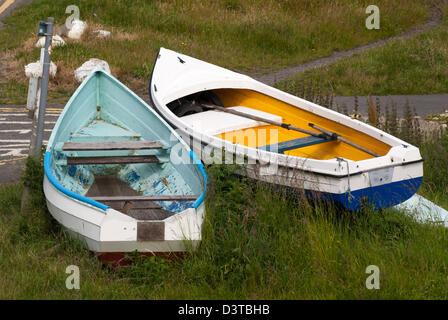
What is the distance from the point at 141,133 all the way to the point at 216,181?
2.26m

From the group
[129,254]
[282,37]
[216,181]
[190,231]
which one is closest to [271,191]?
[216,181]

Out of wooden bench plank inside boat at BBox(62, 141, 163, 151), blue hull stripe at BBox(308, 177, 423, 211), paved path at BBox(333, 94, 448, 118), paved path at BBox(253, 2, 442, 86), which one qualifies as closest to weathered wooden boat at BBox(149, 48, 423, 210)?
blue hull stripe at BBox(308, 177, 423, 211)

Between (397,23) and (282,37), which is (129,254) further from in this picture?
(397,23)

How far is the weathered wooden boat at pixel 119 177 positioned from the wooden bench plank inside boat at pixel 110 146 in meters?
0.01

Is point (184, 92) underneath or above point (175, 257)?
above

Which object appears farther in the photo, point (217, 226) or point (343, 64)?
point (343, 64)

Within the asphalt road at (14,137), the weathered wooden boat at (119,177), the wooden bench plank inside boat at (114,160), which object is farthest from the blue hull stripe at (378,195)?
the asphalt road at (14,137)

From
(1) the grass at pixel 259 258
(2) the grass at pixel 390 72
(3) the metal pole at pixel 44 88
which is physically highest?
(2) the grass at pixel 390 72

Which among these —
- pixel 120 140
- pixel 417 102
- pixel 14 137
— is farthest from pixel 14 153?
pixel 417 102

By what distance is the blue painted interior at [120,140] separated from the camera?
21.1 feet

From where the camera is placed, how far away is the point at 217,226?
18.2 feet

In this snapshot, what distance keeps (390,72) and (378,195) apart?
9150 mm

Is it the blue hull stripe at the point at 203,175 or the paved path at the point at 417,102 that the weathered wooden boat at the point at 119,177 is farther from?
the paved path at the point at 417,102

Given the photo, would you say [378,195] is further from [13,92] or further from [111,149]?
[13,92]
